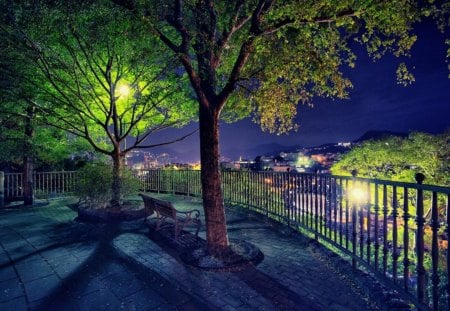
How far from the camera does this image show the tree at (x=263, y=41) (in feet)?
17.9

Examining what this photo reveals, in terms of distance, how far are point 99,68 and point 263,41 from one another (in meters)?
7.32

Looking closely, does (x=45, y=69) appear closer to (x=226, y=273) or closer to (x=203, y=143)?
(x=203, y=143)

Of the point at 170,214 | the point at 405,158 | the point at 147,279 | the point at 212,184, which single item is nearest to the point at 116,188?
the point at 170,214

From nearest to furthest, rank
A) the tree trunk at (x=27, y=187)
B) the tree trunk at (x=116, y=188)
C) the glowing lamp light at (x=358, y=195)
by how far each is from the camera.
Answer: the glowing lamp light at (x=358, y=195) < the tree trunk at (x=116, y=188) < the tree trunk at (x=27, y=187)

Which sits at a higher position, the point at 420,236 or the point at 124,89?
the point at 124,89

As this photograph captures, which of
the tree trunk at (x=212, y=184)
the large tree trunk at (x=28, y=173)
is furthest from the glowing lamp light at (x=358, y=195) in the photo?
the large tree trunk at (x=28, y=173)

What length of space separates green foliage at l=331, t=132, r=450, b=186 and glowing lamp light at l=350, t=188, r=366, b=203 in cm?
1584

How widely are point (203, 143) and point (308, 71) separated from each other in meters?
3.10

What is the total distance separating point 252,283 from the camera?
4.82 m

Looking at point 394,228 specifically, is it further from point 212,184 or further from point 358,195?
point 212,184

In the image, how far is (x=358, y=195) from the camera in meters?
4.84

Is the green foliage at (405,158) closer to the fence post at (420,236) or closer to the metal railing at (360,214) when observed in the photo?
the metal railing at (360,214)

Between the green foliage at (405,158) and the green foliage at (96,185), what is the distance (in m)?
15.6

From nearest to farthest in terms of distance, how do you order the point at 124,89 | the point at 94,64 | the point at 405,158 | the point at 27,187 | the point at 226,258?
the point at 226,258, the point at 94,64, the point at 124,89, the point at 27,187, the point at 405,158
